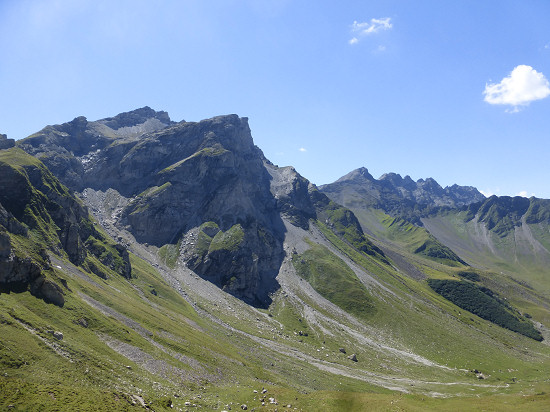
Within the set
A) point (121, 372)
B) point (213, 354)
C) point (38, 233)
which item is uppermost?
point (38, 233)

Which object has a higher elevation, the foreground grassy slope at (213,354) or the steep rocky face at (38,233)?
the steep rocky face at (38,233)

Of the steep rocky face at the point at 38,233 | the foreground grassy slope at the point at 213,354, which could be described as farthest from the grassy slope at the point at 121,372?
the steep rocky face at the point at 38,233

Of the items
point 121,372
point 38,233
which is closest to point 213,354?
point 121,372

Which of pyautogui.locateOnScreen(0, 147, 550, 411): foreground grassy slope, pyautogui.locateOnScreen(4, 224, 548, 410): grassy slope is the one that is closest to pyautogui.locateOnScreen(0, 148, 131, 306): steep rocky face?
pyautogui.locateOnScreen(0, 147, 550, 411): foreground grassy slope

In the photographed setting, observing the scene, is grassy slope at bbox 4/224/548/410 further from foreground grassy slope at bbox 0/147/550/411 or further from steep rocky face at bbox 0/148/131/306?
steep rocky face at bbox 0/148/131/306

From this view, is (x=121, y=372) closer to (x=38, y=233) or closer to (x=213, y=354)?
(x=213, y=354)

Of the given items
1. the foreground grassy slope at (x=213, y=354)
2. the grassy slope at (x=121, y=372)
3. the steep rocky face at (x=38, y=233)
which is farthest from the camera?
the steep rocky face at (x=38, y=233)

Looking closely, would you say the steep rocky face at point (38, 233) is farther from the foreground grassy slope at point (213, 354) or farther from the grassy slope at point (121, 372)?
the grassy slope at point (121, 372)

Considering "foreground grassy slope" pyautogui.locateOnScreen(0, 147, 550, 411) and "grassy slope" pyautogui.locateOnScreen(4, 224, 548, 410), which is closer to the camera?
"grassy slope" pyautogui.locateOnScreen(4, 224, 548, 410)

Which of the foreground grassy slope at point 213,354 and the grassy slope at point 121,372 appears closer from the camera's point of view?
the grassy slope at point 121,372

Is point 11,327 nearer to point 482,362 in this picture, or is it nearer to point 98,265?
point 98,265

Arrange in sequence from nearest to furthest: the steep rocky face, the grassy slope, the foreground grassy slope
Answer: the grassy slope < the foreground grassy slope < the steep rocky face

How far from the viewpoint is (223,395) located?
58.4 meters

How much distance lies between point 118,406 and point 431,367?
137496 millimetres
